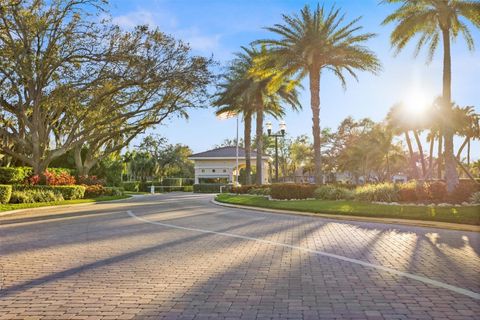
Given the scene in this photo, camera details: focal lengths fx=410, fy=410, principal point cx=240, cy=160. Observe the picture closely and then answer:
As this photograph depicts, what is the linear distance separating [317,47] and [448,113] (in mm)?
8930

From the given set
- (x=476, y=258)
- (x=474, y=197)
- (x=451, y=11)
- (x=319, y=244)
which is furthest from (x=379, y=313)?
(x=451, y=11)

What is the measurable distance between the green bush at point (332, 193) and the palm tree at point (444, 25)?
496 cm

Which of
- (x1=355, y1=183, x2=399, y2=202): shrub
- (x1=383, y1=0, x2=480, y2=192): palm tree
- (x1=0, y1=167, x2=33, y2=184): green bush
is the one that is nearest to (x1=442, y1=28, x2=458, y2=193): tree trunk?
(x1=383, y1=0, x2=480, y2=192): palm tree

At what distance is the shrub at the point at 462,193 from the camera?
18.1m

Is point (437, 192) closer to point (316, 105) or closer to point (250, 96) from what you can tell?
point (316, 105)

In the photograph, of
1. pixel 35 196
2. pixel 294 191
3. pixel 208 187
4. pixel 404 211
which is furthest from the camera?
pixel 208 187

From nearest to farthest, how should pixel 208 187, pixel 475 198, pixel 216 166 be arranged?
pixel 475 198, pixel 208 187, pixel 216 166

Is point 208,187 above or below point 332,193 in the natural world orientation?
above

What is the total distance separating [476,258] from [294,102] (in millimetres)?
29726

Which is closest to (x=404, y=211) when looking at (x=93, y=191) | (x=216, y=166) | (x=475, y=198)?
(x=475, y=198)

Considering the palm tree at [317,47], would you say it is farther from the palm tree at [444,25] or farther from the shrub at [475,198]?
the shrub at [475,198]

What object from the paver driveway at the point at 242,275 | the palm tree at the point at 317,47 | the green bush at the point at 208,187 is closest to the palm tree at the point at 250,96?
the palm tree at the point at 317,47

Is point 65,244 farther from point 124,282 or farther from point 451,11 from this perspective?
point 451,11

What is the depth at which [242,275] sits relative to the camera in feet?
21.3
